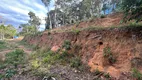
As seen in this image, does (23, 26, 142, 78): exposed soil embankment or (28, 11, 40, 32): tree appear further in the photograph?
(28, 11, 40, 32): tree

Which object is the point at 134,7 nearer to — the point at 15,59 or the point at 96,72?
the point at 96,72

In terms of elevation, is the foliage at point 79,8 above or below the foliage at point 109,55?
above

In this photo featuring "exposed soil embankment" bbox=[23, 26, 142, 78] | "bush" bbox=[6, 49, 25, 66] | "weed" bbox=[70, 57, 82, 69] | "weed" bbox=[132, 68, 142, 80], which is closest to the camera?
"weed" bbox=[132, 68, 142, 80]

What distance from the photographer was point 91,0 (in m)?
21.6

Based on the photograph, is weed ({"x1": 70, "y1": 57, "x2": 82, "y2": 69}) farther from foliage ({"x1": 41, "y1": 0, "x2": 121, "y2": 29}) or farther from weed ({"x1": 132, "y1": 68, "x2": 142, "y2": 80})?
foliage ({"x1": 41, "y1": 0, "x2": 121, "y2": 29})

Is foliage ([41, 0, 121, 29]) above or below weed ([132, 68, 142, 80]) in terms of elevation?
above

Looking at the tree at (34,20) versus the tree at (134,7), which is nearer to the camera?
the tree at (134,7)

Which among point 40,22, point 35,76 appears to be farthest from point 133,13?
point 40,22

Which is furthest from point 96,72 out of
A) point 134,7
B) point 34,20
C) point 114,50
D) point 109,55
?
point 34,20

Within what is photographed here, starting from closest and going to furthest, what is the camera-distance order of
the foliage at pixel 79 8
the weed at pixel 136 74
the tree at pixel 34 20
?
the weed at pixel 136 74, the foliage at pixel 79 8, the tree at pixel 34 20

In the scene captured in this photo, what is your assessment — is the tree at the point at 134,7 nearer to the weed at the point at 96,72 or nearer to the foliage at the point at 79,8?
the weed at the point at 96,72

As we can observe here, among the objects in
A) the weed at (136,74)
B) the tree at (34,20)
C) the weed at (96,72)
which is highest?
the tree at (34,20)

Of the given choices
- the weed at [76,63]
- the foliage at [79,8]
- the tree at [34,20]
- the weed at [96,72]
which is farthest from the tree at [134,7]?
the tree at [34,20]

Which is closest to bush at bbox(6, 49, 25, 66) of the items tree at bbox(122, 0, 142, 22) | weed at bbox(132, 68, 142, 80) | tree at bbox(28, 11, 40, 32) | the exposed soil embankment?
the exposed soil embankment
